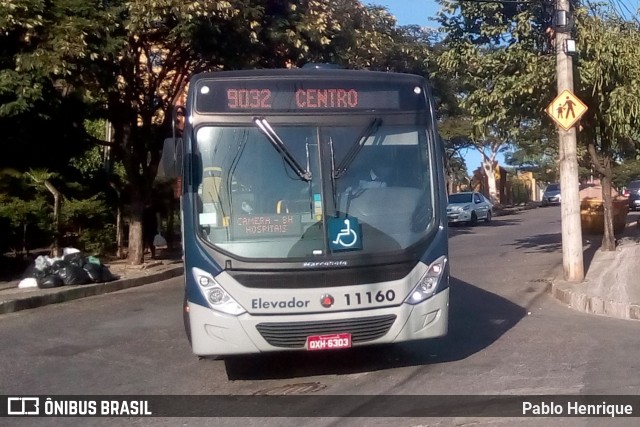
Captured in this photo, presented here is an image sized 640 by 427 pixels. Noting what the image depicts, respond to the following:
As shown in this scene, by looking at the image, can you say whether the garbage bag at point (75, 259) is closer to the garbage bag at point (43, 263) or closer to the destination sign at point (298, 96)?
the garbage bag at point (43, 263)

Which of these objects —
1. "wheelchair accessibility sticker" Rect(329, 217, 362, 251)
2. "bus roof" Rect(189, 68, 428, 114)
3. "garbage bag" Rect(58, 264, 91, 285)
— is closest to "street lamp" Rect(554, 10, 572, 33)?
"bus roof" Rect(189, 68, 428, 114)

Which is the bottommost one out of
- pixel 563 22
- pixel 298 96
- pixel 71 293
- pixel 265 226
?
pixel 71 293

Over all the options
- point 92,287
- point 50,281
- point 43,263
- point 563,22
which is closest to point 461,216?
point 563,22

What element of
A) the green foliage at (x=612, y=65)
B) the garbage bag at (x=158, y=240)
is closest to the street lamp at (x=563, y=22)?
the green foliage at (x=612, y=65)

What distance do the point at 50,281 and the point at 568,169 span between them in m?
9.29

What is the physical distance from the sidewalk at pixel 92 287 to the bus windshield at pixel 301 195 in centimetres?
684

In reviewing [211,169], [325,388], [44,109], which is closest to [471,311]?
[325,388]

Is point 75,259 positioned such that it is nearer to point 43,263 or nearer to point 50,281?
point 43,263

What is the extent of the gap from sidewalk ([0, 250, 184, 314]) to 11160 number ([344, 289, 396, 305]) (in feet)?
24.8

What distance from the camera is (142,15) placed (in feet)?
53.0

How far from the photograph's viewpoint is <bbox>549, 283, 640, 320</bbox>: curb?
12.1 meters

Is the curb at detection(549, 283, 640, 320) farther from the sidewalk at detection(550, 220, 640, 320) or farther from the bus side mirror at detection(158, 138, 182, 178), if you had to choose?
the bus side mirror at detection(158, 138, 182, 178)

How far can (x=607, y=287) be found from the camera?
14109 millimetres

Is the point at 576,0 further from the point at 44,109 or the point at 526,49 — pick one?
the point at 44,109
